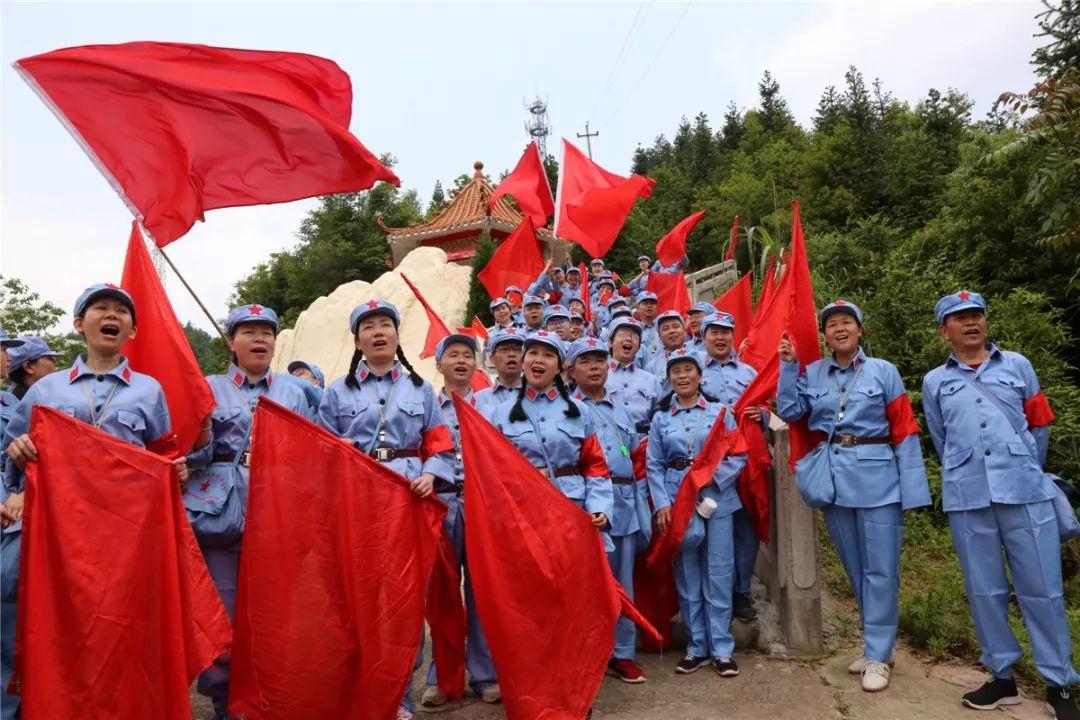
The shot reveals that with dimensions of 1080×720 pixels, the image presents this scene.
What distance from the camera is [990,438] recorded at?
4.28m

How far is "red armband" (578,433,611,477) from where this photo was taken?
4.61 m

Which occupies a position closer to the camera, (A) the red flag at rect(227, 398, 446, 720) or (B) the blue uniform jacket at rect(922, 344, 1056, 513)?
(A) the red flag at rect(227, 398, 446, 720)

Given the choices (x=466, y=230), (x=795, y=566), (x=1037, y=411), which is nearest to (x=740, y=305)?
(x=795, y=566)

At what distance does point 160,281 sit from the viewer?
14.0ft

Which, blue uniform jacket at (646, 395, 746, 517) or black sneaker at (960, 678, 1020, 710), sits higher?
blue uniform jacket at (646, 395, 746, 517)

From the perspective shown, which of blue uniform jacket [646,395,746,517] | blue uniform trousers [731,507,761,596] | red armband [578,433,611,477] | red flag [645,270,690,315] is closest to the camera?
red armband [578,433,611,477]

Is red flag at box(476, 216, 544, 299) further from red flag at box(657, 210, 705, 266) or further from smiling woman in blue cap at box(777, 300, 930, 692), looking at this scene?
smiling woman in blue cap at box(777, 300, 930, 692)

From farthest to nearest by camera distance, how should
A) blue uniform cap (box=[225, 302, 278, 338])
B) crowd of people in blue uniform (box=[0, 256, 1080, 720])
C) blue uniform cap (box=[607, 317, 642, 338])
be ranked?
blue uniform cap (box=[607, 317, 642, 338]), blue uniform cap (box=[225, 302, 278, 338]), crowd of people in blue uniform (box=[0, 256, 1080, 720])

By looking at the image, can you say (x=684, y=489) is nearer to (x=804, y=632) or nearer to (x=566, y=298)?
(x=804, y=632)

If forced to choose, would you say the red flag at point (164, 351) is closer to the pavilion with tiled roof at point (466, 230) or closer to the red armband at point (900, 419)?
the red armband at point (900, 419)

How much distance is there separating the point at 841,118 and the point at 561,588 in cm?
3534

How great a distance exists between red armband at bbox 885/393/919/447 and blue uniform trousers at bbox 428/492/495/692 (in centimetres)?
267

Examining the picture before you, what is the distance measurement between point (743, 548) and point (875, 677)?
1177 millimetres

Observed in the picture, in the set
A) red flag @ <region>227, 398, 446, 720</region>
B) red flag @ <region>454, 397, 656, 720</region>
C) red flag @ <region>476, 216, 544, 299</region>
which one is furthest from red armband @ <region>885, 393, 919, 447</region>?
red flag @ <region>476, 216, 544, 299</region>
